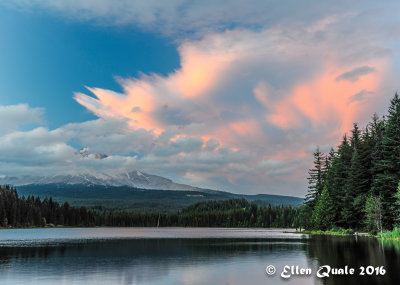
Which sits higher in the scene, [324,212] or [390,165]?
[390,165]

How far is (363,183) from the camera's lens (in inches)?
3120

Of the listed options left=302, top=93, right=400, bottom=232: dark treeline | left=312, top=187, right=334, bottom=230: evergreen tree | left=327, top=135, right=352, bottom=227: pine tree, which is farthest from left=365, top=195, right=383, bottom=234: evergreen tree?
left=312, top=187, right=334, bottom=230: evergreen tree

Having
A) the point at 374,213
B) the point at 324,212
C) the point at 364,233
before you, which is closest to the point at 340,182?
the point at 324,212

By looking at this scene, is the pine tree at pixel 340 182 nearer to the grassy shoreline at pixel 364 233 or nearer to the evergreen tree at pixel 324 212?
the evergreen tree at pixel 324 212

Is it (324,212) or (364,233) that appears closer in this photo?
(364,233)

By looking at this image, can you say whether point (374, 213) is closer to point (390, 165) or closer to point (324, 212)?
point (390, 165)

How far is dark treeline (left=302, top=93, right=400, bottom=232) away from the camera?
219 ft

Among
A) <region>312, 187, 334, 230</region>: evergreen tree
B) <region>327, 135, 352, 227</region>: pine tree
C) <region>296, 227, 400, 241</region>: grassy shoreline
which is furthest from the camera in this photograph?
<region>312, 187, 334, 230</region>: evergreen tree

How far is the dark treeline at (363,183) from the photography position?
219ft

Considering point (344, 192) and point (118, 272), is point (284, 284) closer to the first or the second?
point (118, 272)

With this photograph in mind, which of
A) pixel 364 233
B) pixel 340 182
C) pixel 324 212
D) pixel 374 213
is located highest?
pixel 340 182

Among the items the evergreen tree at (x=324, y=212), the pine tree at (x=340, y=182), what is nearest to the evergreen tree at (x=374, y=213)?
the pine tree at (x=340, y=182)

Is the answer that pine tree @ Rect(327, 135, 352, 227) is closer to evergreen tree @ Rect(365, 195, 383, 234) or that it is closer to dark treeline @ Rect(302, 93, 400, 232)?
dark treeline @ Rect(302, 93, 400, 232)

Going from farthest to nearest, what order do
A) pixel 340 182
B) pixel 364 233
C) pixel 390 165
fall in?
pixel 340 182
pixel 364 233
pixel 390 165
